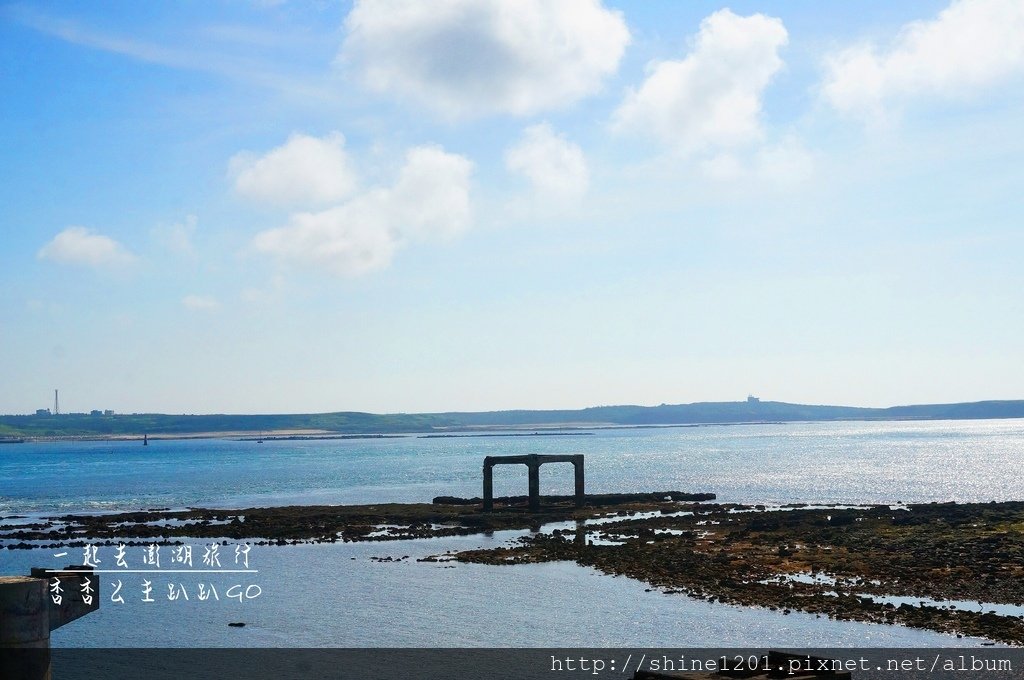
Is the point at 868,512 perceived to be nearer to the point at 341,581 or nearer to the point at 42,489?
the point at 341,581

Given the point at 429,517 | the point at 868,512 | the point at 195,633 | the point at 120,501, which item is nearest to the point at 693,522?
the point at 868,512

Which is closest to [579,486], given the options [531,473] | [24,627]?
[531,473]

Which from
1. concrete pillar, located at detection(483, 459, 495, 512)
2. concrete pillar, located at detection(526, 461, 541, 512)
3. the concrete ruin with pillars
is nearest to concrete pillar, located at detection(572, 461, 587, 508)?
the concrete ruin with pillars

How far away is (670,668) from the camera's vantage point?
936 inches

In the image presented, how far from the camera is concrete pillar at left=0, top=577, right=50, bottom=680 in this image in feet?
25.5

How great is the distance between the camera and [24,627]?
7.89 metres

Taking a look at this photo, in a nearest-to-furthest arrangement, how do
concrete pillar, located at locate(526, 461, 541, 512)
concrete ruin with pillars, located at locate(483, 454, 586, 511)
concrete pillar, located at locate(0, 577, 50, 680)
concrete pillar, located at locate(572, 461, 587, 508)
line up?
concrete pillar, located at locate(0, 577, 50, 680) → concrete ruin with pillars, located at locate(483, 454, 586, 511) → concrete pillar, located at locate(526, 461, 541, 512) → concrete pillar, located at locate(572, 461, 587, 508)

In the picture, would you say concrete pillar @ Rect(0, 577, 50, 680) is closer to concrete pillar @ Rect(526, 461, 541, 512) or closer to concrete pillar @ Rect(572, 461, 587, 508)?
concrete pillar @ Rect(526, 461, 541, 512)

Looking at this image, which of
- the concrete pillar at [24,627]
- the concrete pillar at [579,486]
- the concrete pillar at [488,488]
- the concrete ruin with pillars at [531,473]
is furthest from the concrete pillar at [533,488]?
the concrete pillar at [24,627]

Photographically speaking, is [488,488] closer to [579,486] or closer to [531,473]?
[531,473]

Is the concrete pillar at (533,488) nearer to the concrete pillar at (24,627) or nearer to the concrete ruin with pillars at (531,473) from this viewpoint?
the concrete ruin with pillars at (531,473)

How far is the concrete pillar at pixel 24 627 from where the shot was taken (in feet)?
25.5

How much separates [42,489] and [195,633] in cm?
9033

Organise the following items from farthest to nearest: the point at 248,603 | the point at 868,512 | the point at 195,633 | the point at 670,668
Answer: the point at 868,512 < the point at 248,603 < the point at 195,633 < the point at 670,668
